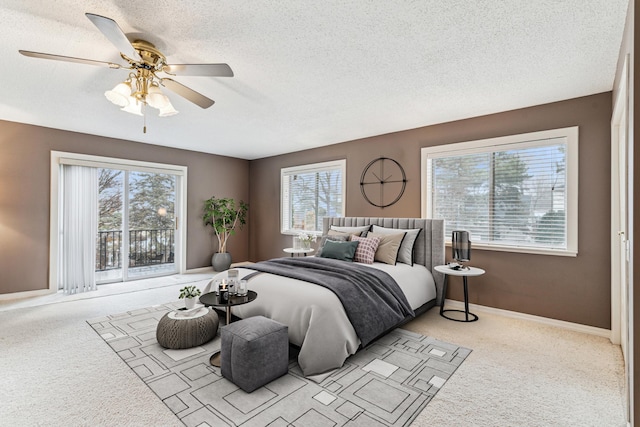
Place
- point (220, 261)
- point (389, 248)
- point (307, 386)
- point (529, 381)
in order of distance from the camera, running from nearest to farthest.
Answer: point (307, 386), point (529, 381), point (389, 248), point (220, 261)

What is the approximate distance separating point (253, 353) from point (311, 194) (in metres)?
4.19

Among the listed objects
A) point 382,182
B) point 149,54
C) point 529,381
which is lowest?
point 529,381

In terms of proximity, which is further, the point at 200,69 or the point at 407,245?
the point at 407,245

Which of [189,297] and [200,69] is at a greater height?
[200,69]

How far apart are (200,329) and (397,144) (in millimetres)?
3628

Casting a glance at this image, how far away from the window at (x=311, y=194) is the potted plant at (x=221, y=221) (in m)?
1.08

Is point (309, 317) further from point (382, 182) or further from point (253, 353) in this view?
point (382, 182)

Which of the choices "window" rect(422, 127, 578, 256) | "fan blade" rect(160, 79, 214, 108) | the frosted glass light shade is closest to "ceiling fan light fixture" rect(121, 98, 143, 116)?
the frosted glass light shade

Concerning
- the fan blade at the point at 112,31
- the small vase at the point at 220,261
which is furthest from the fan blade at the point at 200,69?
the small vase at the point at 220,261

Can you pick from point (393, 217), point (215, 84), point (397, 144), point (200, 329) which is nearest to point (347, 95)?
point (215, 84)

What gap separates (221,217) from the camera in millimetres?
6434

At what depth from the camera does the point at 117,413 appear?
1.92m

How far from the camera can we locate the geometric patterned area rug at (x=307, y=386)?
1896 millimetres

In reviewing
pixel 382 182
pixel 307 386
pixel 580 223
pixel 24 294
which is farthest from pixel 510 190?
pixel 24 294
